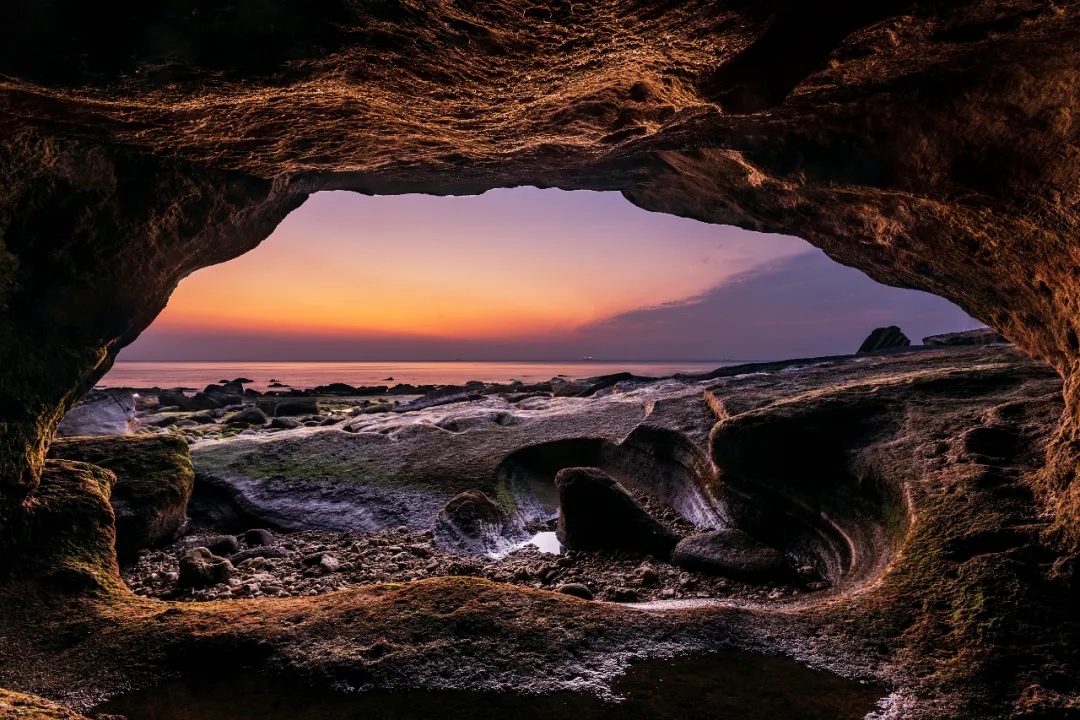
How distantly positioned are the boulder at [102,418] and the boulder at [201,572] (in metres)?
11.1

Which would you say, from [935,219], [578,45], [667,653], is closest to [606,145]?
[578,45]

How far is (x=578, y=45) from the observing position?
13.2ft

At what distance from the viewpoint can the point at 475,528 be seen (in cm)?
861

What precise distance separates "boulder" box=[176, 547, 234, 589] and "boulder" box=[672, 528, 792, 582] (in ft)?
19.5

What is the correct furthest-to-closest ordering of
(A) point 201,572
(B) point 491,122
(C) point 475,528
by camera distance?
(C) point 475,528
(A) point 201,572
(B) point 491,122

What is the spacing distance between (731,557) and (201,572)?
677cm

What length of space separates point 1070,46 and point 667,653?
553cm

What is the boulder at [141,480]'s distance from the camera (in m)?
7.65

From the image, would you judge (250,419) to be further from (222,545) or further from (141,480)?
(222,545)

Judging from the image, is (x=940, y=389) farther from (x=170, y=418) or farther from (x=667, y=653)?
(x=170, y=418)

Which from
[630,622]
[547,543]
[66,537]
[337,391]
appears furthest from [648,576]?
[337,391]

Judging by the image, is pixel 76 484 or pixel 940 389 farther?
pixel 940 389

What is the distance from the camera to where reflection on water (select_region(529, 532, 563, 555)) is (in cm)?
830

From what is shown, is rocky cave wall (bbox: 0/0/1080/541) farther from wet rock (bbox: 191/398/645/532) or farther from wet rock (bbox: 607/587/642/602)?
wet rock (bbox: 607/587/642/602)
